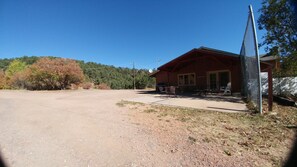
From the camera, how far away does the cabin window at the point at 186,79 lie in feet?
51.6

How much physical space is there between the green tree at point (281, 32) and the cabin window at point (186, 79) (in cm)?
636

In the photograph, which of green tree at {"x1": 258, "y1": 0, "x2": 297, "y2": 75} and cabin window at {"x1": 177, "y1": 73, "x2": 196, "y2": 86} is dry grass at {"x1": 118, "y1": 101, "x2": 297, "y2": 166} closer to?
green tree at {"x1": 258, "y1": 0, "x2": 297, "y2": 75}

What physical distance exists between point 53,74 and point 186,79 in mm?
15856

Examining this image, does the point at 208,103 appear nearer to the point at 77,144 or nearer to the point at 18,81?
the point at 77,144

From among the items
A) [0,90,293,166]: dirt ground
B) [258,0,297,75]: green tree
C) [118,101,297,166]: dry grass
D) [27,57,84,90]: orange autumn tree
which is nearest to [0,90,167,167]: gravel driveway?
[0,90,293,166]: dirt ground

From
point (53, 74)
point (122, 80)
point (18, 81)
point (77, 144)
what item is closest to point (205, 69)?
point (77, 144)

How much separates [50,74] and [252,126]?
21290 millimetres

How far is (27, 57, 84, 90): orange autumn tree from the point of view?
19297mm

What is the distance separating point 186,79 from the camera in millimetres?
16328

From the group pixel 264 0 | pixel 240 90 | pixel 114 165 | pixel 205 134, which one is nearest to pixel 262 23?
pixel 264 0

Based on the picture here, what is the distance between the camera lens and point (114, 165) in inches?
91.7

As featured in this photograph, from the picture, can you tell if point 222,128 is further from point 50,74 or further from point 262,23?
point 50,74

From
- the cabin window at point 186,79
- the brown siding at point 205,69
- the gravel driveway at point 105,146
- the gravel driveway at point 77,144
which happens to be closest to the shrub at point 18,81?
the brown siding at point 205,69

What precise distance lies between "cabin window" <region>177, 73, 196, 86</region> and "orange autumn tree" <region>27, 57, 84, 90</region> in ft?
43.5
